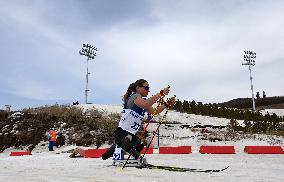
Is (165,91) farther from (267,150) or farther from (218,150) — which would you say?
(267,150)

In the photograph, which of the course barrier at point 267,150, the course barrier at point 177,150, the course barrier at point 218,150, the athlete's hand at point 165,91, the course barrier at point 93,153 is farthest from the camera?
Answer: the course barrier at point 177,150

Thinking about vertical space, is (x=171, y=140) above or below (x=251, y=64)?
below

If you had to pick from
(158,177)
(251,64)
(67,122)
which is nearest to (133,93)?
(158,177)

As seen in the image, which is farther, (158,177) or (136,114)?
(136,114)

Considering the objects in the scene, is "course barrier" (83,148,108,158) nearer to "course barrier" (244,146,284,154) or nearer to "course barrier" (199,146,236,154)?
"course barrier" (199,146,236,154)

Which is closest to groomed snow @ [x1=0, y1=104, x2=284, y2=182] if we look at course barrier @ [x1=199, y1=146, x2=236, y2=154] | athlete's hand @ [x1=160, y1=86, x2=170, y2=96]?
course barrier @ [x1=199, y1=146, x2=236, y2=154]

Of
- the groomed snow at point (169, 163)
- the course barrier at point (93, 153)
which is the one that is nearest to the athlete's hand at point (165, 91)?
the groomed snow at point (169, 163)

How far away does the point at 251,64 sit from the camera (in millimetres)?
56906

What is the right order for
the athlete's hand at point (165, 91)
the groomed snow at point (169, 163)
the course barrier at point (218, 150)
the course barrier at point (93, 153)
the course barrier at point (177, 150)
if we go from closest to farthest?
1. the groomed snow at point (169, 163)
2. the athlete's hand at point (165, 91)
3. the course barrier at point (93, 153)
4. the course barrier at point (218, 150)
5. the course barrier at point (177, 150)

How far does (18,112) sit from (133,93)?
26493 millimetres

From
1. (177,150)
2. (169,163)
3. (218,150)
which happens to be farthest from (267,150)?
(169,163)

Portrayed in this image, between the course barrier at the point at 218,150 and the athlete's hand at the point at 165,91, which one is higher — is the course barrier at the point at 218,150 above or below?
below

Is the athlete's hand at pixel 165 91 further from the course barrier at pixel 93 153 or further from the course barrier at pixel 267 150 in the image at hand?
the course barrier at pixel 267 150

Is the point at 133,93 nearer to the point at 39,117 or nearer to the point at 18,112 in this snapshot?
the point at 39,117
